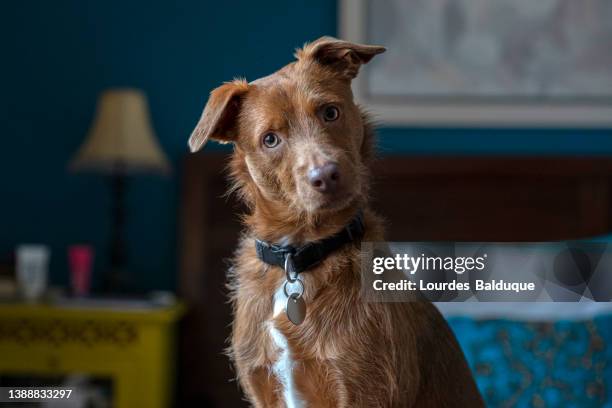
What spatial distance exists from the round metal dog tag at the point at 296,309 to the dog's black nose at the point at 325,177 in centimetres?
11

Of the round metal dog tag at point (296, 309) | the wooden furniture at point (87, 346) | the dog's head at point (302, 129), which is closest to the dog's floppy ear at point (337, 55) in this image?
the dog's head at point (302, 129)

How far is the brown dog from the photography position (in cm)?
68

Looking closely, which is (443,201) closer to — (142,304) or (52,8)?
(142,304)

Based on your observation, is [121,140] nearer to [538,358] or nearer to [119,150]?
[119,150]

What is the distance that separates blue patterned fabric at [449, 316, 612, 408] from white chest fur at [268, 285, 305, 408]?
2.72 feet

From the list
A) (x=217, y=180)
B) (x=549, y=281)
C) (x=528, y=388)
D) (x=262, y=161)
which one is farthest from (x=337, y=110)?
(x=217, y=180)

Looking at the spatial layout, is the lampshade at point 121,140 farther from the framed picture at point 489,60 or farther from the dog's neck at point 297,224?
the dog's neck at point 297,224

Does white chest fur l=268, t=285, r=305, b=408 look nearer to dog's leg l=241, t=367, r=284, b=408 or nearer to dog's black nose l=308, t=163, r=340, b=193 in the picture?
dog's leg l=241, t=367, r=284, b=408

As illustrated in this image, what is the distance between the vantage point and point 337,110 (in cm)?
75

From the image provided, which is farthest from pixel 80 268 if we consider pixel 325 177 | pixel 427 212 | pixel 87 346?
pixel 325 177

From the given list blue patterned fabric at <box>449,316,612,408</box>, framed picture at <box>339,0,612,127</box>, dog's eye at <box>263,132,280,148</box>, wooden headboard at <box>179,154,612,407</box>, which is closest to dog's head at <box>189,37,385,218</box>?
dog's eye at <box>263,132,280,148</box>

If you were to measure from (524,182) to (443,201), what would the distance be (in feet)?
1.09

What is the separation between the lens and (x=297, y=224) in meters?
0.74

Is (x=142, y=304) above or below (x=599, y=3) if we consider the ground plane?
below
